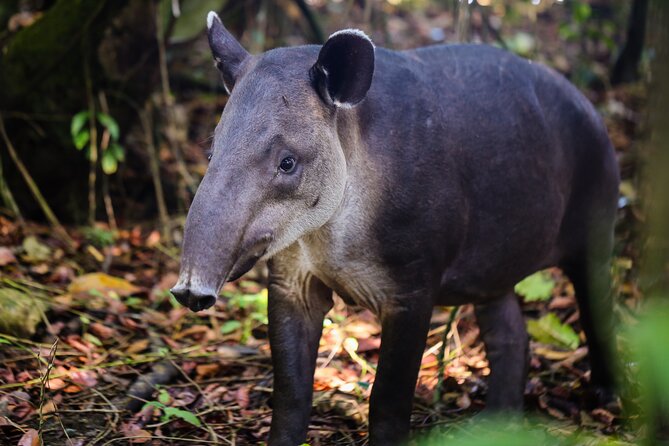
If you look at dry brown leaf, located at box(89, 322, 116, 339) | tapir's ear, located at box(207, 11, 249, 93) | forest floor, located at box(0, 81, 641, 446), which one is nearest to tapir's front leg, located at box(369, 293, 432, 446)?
forest floor, located at box(0, 81, 641, 446)

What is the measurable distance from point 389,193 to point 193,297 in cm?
112

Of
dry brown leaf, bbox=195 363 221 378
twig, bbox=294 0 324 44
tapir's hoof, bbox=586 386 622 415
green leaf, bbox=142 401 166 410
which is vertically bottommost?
green leaf, bbox=142 401 166 410

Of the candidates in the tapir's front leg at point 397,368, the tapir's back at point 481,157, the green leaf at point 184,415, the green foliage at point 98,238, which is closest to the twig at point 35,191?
the green foliage at point 98,238

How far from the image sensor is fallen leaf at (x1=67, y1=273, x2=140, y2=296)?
6164mm

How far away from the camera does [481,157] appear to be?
4.29 m

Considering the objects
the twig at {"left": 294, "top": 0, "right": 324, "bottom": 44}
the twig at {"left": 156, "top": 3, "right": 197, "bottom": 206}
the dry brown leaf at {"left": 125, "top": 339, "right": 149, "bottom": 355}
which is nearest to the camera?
the dry brown leaf at {"left": 125, "top": 339, "right": 149, "bottom": 355}

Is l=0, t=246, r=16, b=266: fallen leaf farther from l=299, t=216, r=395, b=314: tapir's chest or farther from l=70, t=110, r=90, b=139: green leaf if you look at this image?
l=299, t=216, r=395, b=314: tapir's chest

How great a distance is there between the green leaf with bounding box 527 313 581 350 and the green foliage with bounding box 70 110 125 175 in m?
3.40

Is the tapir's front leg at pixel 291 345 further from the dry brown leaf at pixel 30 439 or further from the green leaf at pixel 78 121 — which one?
the green leaf at pixel 78 121

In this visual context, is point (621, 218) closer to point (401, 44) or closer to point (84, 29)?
point (84, 29)

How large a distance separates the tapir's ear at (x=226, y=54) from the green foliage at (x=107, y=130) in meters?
3.14

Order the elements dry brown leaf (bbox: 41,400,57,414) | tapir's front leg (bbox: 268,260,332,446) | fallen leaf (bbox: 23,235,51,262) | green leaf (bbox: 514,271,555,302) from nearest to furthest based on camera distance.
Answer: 1. tapir's front leg (bbox: 268,260,332,446)
2. dry brown leaf (bbox: 41,400,57,414)
3. green leaf (bbox: 514,271,555,302)
4. fallen leaf (bbox: 23,235,51,262)

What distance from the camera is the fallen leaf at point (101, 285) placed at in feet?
20.2

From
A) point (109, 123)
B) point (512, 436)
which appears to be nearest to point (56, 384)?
point (109, 123)
